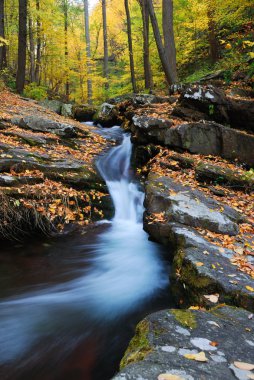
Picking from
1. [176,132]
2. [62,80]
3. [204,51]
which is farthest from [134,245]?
[62,80]

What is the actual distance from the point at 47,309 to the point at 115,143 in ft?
25.7

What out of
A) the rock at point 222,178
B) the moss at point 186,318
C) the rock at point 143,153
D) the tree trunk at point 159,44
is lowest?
the moss at point 186,318

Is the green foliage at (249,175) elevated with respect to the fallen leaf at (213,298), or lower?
elevated

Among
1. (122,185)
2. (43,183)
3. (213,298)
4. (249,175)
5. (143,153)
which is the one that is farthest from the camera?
(143,153)

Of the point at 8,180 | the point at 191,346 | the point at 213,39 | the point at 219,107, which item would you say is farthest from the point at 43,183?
the point at 213,39

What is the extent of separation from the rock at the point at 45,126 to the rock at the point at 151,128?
7.34 feet

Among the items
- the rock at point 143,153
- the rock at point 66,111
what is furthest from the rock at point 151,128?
→ the rock at point 66,111

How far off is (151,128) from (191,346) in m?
7.81

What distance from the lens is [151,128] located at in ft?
31.1

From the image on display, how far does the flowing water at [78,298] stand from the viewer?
11.2 feet

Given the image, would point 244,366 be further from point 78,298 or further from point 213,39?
point 213,39

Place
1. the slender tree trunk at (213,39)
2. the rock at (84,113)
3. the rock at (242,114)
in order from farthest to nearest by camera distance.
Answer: the slender tree trunk at (213,39), the rock at (84,113), the rock at (242,114)

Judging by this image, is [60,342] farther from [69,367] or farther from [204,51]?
[204,51]

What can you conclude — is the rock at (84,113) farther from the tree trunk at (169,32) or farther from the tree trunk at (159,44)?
the tree trunk at (169,32)
